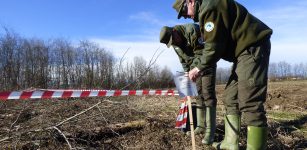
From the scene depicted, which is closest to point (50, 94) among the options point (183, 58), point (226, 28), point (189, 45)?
point (183, 58)

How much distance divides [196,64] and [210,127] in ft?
2.95

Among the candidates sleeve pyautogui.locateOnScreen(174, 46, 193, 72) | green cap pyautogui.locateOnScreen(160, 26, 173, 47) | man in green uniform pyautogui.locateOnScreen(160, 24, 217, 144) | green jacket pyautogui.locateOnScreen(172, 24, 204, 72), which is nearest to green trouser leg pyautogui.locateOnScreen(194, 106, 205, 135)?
man in green uniform pyautogui.locateOnScreen(160, 24, 217, 144)

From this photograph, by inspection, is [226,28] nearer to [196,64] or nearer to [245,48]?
[245,48]

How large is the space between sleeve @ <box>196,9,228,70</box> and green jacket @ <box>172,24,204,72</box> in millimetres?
1471

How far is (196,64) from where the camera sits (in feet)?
15.8

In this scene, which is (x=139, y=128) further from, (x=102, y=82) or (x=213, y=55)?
(x=213, y=55)

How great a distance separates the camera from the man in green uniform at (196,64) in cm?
481

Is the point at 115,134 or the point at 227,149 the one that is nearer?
the point at 227,149

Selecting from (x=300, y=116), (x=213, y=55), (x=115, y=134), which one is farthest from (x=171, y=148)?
(x=300, y=116)

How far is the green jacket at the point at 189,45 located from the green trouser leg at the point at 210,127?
78cm

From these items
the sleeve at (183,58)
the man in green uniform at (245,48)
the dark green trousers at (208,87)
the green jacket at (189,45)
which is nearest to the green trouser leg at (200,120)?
the dark green trousers at (208,87)

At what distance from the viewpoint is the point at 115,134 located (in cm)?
512

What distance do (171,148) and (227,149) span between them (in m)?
0.73

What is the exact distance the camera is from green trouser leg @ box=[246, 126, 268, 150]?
11.8 feet
